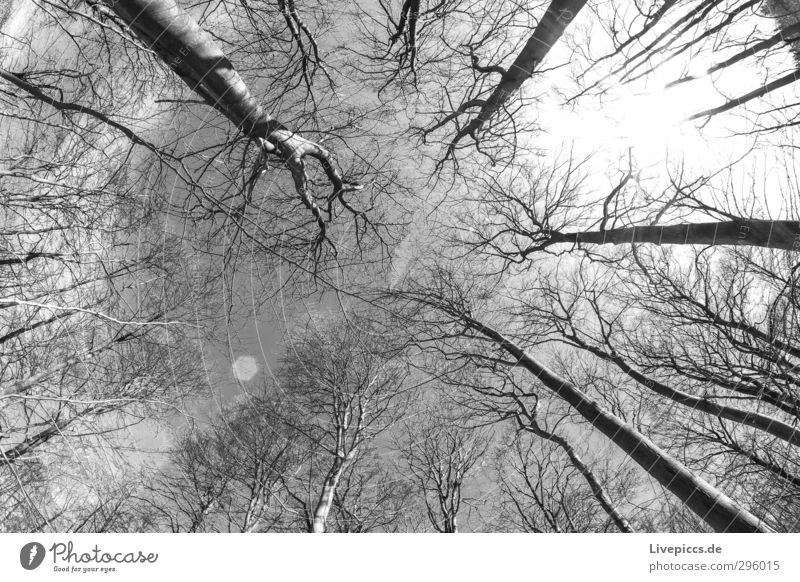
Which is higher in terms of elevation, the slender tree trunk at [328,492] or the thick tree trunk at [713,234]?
the thick tree trunk at [713,234]

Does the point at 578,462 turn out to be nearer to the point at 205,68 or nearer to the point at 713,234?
the point at 713,234

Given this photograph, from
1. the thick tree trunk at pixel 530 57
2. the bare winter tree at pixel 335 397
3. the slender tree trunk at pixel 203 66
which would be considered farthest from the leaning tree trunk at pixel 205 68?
the thick tree trunk at pixel 530 57

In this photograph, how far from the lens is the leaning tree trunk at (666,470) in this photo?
2076mm

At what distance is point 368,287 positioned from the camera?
3.33 metres

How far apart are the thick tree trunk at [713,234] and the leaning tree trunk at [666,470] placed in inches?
48.1

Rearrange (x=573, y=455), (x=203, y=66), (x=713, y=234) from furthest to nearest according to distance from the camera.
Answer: (x=573, y=455) < (x=713, y=234) < (x=203, y=66)

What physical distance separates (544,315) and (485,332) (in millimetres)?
612

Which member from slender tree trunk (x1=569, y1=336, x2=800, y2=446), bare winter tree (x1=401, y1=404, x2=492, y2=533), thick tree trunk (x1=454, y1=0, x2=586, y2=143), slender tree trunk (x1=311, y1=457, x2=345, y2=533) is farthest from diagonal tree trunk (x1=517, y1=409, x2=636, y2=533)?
thick tree trunk (x1=454, y1=0, x2=586, y2=143)

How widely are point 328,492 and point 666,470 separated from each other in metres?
2.38

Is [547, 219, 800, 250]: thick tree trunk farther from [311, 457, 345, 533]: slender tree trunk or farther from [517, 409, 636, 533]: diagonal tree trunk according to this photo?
[311, 457, 345, 533]: slender tree trunk

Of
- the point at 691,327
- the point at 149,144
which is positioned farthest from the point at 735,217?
the point at 149,144

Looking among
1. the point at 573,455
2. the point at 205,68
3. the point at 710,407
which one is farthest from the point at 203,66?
the point at 710,407

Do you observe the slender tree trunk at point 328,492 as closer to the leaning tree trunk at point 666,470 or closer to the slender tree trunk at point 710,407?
the leaning tree trunk at point 666,470
